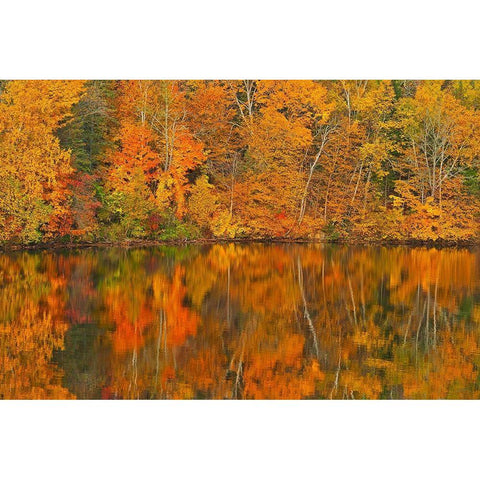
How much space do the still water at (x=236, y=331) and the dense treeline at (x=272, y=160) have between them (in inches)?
323

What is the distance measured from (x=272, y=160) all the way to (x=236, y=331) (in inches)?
830

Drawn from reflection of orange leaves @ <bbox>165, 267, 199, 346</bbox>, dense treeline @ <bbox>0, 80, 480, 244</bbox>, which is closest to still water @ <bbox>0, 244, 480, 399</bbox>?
reflection of orange leaves @ <bbox>165, 267, 199, 346</bbox>

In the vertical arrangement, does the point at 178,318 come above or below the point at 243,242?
above

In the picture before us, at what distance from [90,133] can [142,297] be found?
50.1 feet

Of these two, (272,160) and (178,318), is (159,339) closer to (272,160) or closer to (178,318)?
(178,318)

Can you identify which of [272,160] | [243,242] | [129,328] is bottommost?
[243,242]

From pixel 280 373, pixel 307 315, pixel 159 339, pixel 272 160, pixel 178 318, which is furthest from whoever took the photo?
pixel 272 160

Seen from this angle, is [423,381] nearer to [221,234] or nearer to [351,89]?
[221,234]

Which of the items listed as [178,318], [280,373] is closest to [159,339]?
[178,318]

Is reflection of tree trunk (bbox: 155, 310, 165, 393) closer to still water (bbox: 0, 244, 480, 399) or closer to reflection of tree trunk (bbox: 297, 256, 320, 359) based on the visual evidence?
still water (bbox: 0, 244, 480, 399)

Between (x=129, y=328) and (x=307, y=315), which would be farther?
(x=307, y=315)

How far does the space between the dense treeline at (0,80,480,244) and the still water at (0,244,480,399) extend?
26.9 ft

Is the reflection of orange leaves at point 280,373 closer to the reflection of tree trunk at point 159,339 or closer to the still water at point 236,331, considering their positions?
the still water at point 236,331

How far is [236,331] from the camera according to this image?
11516mm
